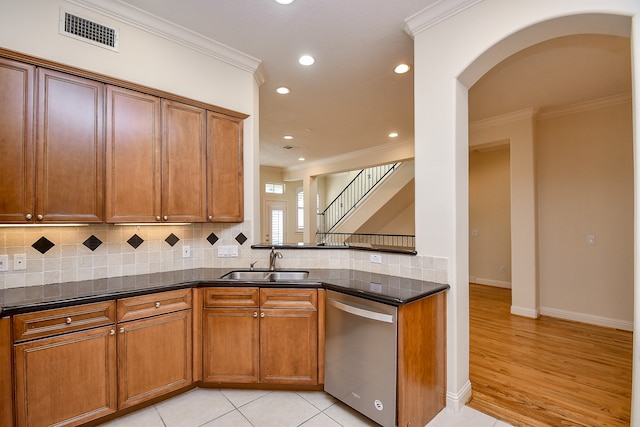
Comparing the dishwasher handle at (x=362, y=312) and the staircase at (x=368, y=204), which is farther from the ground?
the staircase at (x=368, y=204)

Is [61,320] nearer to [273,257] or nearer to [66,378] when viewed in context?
[66,378]

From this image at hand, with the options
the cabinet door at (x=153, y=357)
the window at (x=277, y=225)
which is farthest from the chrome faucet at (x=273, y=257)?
the window at (x=277, y=225)

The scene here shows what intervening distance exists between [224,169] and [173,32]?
1.25 m

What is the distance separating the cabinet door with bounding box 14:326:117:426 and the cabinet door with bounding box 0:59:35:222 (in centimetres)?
85

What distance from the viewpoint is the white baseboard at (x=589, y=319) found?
3.84m

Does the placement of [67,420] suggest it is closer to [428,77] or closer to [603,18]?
[428,77]

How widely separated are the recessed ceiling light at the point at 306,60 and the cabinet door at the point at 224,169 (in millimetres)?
904

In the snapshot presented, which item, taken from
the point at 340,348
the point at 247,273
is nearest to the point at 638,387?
the point at 340,348

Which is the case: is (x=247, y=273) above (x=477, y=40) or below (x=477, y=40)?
below

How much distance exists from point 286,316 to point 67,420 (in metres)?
1.50

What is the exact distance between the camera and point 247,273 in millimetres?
2924

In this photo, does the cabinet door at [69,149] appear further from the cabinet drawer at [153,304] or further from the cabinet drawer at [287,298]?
the cabinet drawer at [287,298]

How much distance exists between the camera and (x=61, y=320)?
1888 mm

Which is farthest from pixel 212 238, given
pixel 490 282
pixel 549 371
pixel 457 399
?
pixel 490 282
